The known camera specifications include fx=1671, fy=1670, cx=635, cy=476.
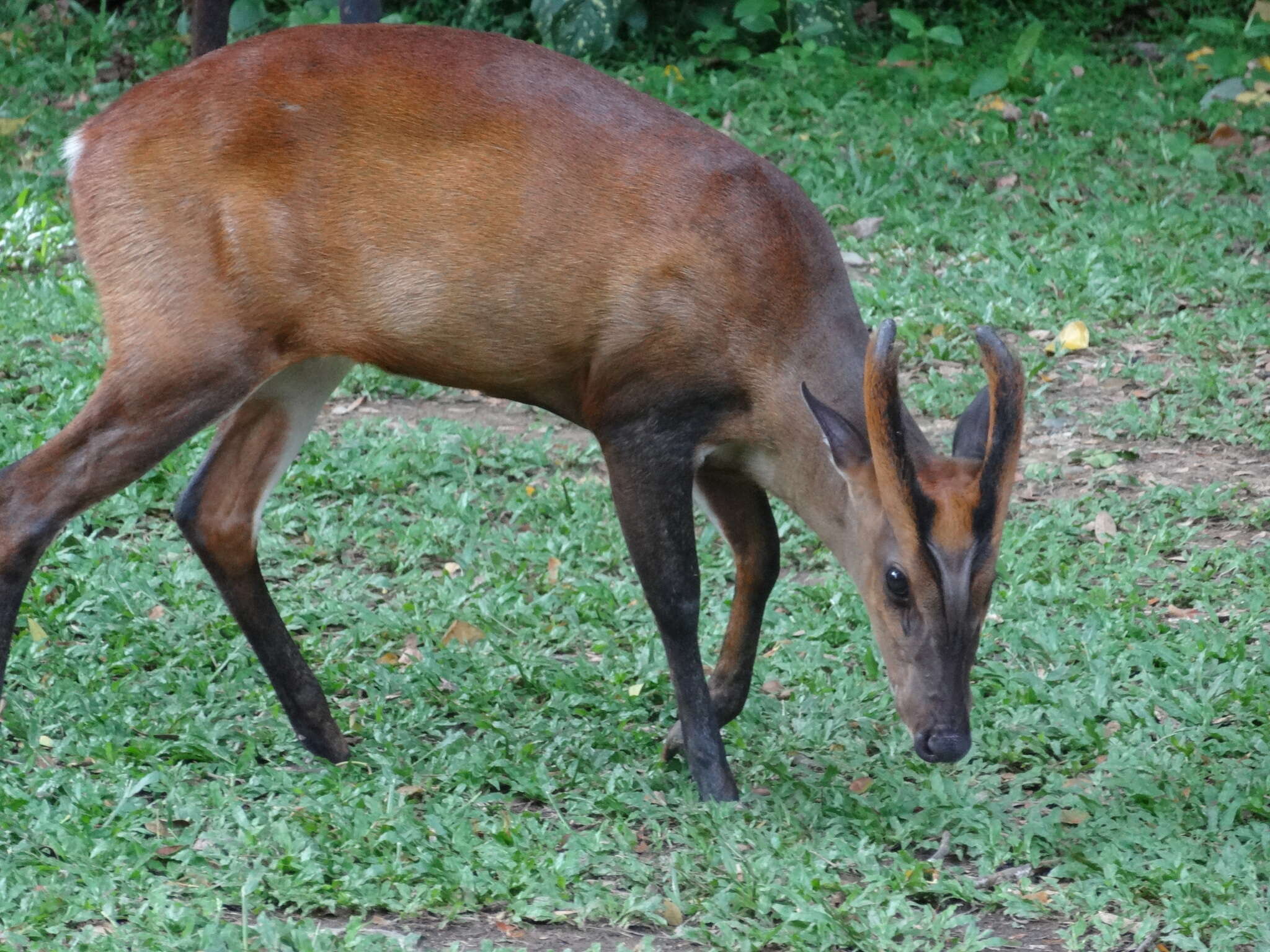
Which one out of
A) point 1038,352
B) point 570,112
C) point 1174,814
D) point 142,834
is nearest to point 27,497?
point 142,834

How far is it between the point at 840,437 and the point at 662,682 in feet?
4.63

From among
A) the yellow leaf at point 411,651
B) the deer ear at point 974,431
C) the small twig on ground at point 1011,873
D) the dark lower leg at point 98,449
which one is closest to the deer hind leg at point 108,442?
the dark lower leg at point 98,449

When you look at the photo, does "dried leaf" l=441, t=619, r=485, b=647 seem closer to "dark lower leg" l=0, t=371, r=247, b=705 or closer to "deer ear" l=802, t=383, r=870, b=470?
"dark lower leg" l=0, t=371, r=247, b=705

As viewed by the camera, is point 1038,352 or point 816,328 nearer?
point 816,328

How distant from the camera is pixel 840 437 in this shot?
170 inches

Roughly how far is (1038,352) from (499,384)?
3.58 metres

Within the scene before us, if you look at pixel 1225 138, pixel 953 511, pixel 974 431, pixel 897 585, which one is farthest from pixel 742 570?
pixel 1225 138

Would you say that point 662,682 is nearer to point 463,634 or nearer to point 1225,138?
point 463,634

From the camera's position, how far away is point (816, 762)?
4957 mm

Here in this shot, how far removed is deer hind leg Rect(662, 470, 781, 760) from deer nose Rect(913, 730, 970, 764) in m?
0.86

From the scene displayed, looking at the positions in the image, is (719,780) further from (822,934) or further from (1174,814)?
(1174,814)

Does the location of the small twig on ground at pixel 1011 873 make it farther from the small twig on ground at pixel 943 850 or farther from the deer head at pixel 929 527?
the deer head at pixel 929 527

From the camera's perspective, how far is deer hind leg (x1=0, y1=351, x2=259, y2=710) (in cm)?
445

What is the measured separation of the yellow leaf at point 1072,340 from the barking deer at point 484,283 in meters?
3.17
